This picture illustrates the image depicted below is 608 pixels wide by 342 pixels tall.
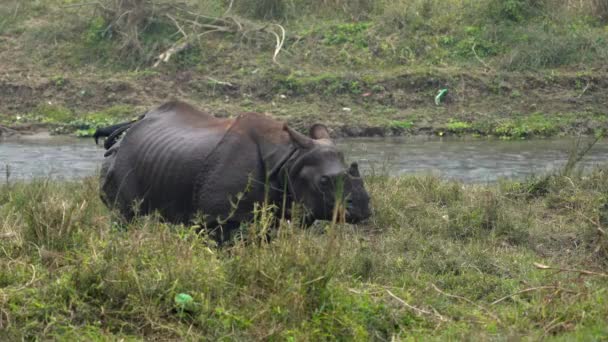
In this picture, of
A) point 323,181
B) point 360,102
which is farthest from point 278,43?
point 323,181

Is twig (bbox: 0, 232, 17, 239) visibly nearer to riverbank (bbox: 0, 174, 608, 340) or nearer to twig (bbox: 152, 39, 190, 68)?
riverbank (bbox: 0, 174, 608, 340)

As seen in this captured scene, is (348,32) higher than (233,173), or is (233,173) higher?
(233,173)

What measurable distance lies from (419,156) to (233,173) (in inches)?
335

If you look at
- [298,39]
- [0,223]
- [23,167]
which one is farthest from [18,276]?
[298,39]

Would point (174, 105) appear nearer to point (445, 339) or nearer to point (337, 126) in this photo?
point (445, 339)

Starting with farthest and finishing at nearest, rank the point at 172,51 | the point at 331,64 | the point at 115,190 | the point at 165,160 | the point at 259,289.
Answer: the point at 172,51
the point at 331,64
the point at 115,190
the point at 165,160
the point at 259,289

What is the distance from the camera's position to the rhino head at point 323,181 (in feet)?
25.7

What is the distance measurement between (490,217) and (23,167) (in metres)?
7.82

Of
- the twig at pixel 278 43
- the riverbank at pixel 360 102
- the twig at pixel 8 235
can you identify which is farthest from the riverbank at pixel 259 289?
the twig at pixel 278 43

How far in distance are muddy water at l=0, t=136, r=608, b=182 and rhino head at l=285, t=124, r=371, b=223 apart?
5.96 metres

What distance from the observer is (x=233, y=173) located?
26.3ft

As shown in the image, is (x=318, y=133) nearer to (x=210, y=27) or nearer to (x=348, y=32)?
(x=348, y=32)

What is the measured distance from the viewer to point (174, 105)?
9.35 metres

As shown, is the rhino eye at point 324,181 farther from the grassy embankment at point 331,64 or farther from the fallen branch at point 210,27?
the fallen branch at point 210,27
